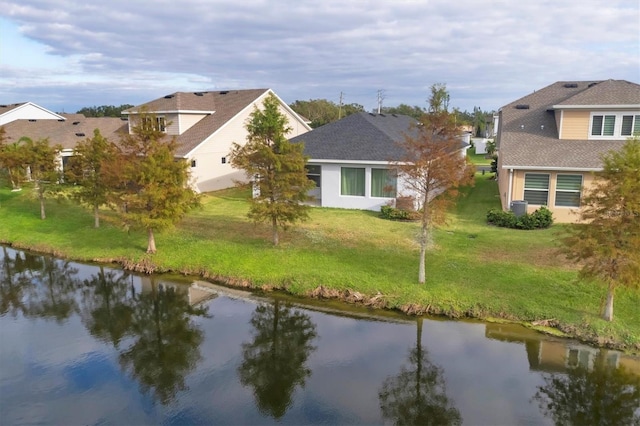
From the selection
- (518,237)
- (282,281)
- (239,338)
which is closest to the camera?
(239,338)

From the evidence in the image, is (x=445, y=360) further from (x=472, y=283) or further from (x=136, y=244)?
(x=136, y=244)

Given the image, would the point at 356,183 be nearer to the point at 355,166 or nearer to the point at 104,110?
the point at 355,166

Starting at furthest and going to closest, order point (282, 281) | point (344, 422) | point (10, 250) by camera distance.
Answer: point (10, 250) → point (282, 281) → point (344, 422)

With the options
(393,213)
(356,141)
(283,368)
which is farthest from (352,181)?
(283,368)

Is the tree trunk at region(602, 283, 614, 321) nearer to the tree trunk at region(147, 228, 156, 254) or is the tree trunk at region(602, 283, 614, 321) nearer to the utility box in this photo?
the utility box

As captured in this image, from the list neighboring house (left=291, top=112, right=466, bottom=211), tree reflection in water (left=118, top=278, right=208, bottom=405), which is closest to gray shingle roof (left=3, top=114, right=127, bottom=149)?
neighboring house (left=291, top=112, right=466, bottom=211)

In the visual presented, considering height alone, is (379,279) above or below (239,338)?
above

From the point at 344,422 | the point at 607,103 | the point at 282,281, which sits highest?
the point at 607,103

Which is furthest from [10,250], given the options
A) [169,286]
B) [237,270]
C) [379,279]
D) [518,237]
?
[518,237]
